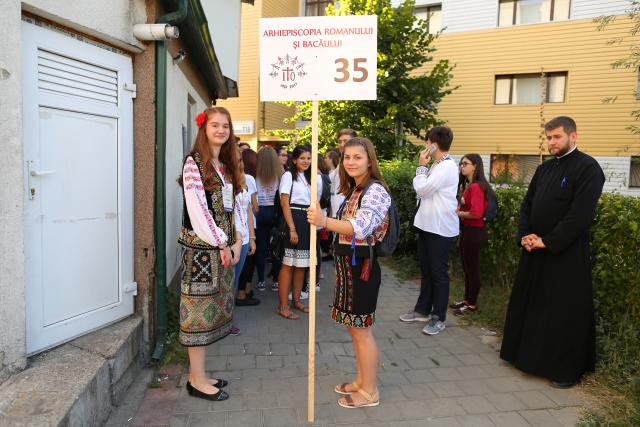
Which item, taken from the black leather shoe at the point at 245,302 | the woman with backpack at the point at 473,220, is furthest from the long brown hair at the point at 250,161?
the woman with backpack at the point at 473,220

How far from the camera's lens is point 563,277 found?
3666 mm

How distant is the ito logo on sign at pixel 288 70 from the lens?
308 cm

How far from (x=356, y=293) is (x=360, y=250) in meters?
0.30

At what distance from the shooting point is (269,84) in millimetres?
3102

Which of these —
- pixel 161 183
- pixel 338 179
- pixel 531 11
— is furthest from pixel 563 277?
pixel 531 11

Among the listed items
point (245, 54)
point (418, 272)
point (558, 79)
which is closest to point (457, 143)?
point (558, 79)

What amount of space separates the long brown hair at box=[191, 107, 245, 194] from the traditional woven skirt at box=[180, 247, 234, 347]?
49 centimetres

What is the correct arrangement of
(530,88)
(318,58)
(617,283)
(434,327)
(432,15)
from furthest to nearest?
(432,15), (530,88), (434,327), (617,283), (318,58)

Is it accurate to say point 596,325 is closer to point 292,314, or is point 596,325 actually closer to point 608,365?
point 608,365

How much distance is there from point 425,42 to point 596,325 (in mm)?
12666

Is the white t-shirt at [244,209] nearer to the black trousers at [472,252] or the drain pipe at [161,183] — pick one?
the drain pipe at [161,183]

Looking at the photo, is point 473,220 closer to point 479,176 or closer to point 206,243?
point 479,176

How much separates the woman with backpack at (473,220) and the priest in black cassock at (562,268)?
142 centimetres

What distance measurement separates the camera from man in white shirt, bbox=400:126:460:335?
15.4 feet
